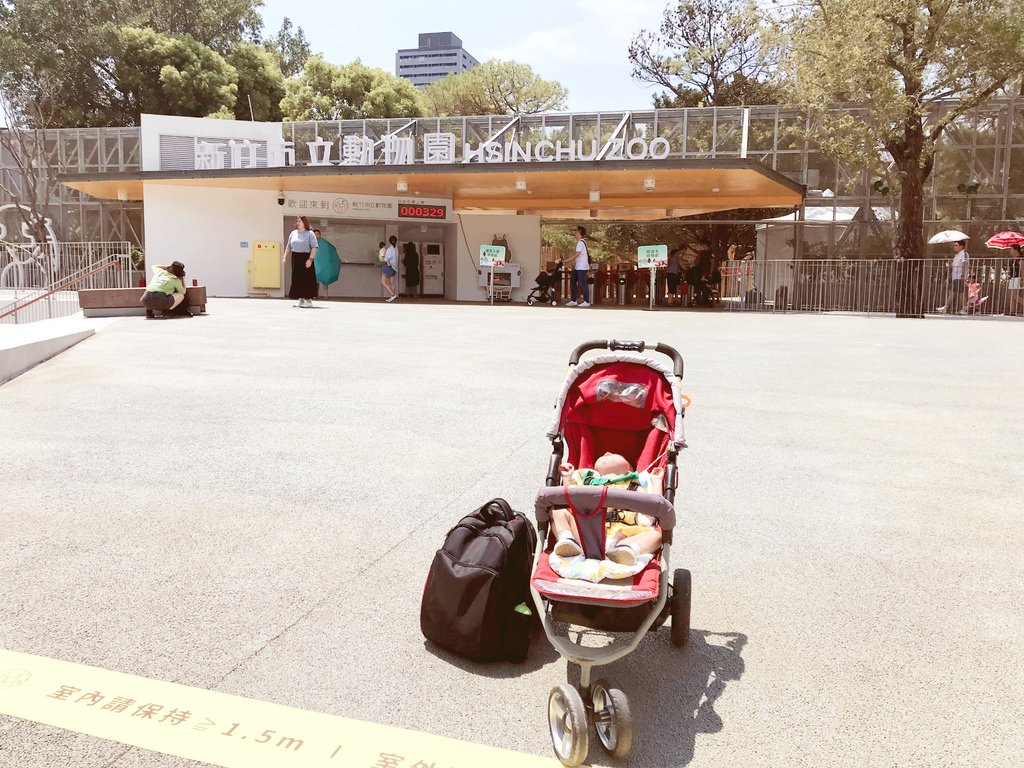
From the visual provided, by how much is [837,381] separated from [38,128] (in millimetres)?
33246

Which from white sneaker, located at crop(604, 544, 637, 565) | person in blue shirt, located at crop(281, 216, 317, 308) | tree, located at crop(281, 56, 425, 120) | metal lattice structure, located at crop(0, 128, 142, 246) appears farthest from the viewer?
tree, located at crop(281, 56, 425, 120)

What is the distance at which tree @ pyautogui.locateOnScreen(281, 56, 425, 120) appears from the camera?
45.2 meters

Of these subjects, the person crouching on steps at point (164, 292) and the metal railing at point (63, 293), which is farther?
the metal railing at point (63, 293)

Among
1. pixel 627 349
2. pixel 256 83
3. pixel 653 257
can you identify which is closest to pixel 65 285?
pixel 653 257

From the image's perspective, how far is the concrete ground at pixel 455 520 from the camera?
333 centimetres

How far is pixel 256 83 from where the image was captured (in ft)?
155

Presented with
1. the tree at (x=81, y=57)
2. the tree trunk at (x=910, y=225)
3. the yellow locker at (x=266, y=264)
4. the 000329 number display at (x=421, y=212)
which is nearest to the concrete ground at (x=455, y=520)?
the tree trunk at (x=910, y=225)

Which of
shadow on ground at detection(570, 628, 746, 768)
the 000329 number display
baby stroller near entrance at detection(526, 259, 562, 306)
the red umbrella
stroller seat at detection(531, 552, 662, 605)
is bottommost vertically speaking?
shadow on ground at detection(570, 628, 746, 768)

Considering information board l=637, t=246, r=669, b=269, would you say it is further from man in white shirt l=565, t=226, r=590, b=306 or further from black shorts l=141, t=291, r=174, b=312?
black shorts l=141, t=291, r=174, b=312

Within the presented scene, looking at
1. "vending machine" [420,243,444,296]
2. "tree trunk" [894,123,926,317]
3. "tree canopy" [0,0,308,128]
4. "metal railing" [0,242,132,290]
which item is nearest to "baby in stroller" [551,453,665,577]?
"tree trunk" [894,123,926,317]

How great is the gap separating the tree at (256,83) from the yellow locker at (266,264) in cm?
2245

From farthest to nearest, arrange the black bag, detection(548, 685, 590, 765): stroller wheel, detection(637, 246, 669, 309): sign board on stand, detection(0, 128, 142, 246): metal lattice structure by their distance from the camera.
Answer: detection(0, 128, 142, 246): metal lattice structure < detection(637, 246, 669, 309): sign board on stand < the black bag < detection(548, 685, 590, 765): stroller wheel

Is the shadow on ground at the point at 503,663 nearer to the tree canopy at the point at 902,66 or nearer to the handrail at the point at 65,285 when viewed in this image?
the handrail at the point at 65,285

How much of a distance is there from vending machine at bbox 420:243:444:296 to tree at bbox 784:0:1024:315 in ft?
39.8
